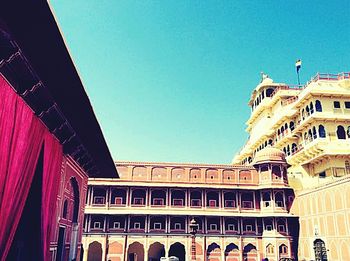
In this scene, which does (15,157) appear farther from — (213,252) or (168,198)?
(213,252)

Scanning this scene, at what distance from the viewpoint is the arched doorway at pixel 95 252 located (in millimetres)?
33938

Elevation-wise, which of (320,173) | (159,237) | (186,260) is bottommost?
(186,260)

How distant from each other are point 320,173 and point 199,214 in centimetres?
1339

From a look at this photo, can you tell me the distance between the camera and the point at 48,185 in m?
10.6

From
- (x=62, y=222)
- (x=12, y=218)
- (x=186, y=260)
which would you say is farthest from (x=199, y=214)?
(x=12, y=218)

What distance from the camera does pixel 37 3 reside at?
6.29 meters

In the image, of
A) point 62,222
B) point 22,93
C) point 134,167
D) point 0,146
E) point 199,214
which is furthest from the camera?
point 134,167

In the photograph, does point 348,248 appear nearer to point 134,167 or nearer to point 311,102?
point 311,102

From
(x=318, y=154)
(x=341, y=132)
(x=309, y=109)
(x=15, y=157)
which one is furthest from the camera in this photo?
(x=309, y=109)

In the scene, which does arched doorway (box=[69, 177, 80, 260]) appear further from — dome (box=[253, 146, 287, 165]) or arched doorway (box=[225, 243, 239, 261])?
dome (box=[253, 146, 287, 165])

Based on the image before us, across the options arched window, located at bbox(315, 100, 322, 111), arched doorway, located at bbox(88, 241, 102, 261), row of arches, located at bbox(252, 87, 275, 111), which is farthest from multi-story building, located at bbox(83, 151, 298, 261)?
row of arches, located at bbox(252, 87, 275, 111)

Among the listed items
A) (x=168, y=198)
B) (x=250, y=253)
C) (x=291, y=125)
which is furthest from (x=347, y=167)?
(x=168, y=198)

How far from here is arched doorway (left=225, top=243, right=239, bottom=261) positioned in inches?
1302

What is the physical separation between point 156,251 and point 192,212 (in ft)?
20.6
